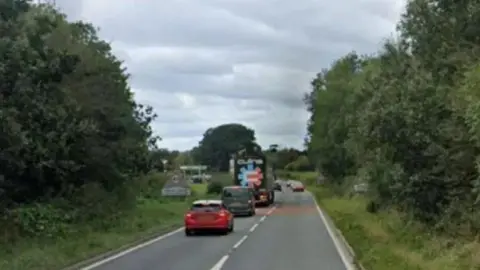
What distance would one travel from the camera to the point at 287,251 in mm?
25203

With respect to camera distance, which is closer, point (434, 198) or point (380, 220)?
point (434, 198)

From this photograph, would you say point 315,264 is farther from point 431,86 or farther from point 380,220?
point 380,220

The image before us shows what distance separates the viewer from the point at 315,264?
821 inches

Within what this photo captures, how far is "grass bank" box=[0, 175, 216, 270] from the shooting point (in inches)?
771

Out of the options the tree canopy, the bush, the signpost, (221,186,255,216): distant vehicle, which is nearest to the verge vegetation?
(221,186,255,216): distant vehicle

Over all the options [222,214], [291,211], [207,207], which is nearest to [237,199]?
[291,211]

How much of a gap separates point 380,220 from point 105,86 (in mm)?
13458

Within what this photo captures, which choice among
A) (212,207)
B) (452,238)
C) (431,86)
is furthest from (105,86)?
(452,238)

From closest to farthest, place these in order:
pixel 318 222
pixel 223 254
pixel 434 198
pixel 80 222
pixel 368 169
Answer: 1. pixel 223 254
2. pixel 434 198
3. pixel 80 222
4. pixel 368 169
5. pixel 318 222

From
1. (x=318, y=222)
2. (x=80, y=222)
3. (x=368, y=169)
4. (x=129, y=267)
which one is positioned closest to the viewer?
(x=129, y=267)

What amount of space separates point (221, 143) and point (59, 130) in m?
158

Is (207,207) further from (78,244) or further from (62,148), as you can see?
(78,244)

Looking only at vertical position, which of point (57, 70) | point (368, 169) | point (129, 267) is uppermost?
point (57, 70)

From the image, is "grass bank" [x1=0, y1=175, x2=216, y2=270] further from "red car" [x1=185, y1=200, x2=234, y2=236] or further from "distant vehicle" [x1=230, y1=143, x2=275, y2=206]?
"distant vehicle" [x1=230, y1=143, x2=275, y2=206]
